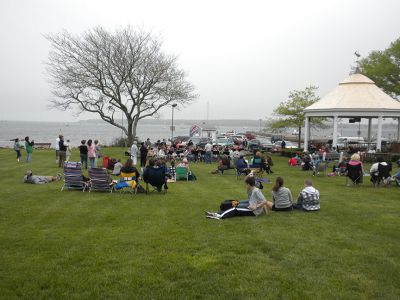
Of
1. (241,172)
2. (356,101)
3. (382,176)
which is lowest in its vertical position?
(241,172)

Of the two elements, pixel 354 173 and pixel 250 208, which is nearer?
pixel 250 208

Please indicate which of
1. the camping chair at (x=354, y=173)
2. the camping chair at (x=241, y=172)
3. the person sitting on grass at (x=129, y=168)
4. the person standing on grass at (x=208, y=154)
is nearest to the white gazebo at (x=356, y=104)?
the person standing on grass at (x=208, y=154)

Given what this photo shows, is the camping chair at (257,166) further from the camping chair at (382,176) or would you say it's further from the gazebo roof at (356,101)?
the gazebo roof at (356,101)

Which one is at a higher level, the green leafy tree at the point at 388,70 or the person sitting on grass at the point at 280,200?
the green leafy tree at the point at 388,70

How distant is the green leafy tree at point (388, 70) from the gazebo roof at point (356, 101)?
8.25 m

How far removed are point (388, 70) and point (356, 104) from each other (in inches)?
448

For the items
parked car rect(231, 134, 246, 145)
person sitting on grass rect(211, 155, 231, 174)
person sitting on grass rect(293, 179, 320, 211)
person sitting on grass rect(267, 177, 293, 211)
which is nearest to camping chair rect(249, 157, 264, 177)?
person sitting on grass rect(211, 155, 231, 174)

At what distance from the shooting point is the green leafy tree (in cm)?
3678

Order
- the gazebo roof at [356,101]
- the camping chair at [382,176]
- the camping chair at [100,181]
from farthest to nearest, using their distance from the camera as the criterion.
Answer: the gazebo roof at [356,101]
the camping chair at [382,176]
the camping chair at [100,181]

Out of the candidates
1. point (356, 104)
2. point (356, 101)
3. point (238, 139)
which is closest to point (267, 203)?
point (356, 104)

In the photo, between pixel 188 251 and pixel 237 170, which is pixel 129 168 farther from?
pixel 188 251

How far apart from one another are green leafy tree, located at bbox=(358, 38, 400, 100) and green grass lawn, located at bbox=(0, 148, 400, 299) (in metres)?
27.9

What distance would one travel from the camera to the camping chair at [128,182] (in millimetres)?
13469

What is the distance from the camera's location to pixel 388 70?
1452 inches
